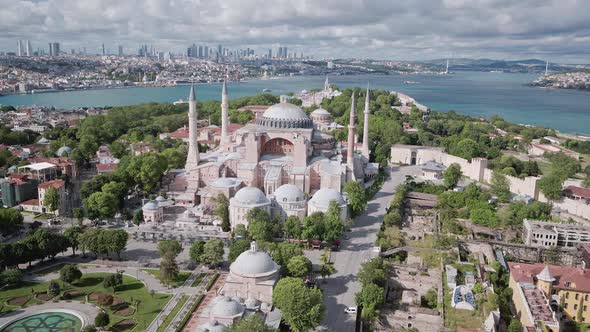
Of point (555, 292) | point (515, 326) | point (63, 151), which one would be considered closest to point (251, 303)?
point (515, 326)

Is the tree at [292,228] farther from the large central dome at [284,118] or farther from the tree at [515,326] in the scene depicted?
the tree at [515,326]

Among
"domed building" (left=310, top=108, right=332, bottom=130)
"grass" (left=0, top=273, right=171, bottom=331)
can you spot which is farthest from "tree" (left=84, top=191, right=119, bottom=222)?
"domed building" (left=310, top=108, right=332, bottom=130)

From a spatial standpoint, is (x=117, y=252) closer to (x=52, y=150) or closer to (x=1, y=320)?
(x=1, y=320)

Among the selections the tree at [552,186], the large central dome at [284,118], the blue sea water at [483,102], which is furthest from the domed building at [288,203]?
the blue sea water at [483,102]

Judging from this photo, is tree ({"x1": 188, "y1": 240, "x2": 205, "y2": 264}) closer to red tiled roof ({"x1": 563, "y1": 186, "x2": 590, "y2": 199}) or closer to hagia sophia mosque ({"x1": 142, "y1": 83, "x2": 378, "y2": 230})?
hagia sophia mosque ({"x1": 142, "y1": 83, "x2": 378, "y2": 230})

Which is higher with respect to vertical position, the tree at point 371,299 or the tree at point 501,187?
the tree at point 501,187
